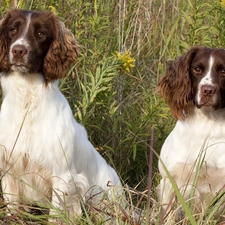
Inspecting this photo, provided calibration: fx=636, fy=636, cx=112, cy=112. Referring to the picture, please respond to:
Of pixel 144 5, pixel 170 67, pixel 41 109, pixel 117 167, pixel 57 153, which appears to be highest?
pixel 144 5

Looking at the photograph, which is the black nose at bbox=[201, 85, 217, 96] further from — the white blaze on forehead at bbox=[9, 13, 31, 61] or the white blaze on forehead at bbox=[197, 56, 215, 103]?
the white blaze on forehead at bbox=[9, 13, 31, 61]

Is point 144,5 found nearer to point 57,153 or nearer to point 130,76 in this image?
point 130,76

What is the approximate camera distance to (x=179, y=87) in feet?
15.1

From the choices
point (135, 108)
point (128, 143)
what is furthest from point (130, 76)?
point (128, 143)

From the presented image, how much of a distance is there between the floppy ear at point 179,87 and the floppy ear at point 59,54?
0.75 meters

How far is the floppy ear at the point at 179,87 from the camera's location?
4.53 metres

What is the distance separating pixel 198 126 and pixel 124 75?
1606mm

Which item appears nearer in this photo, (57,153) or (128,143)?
(57,153)

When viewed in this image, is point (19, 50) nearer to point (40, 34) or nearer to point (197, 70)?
point (40, 34)

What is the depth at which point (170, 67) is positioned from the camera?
4.82 metres

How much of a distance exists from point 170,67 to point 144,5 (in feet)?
5.87

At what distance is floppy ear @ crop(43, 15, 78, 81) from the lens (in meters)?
4.26

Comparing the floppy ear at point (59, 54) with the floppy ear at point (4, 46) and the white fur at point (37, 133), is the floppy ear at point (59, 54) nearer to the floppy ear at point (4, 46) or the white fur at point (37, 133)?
the white fur at point (37, 133)

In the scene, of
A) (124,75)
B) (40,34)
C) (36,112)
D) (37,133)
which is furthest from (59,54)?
(124,75)
